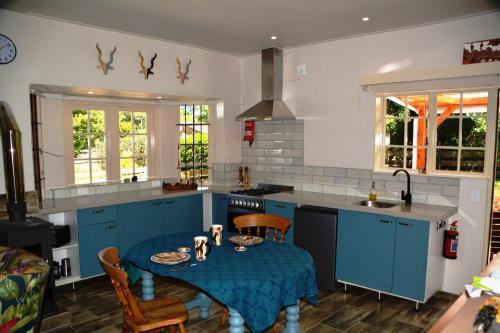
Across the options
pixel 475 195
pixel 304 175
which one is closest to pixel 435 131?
pixel 475 195

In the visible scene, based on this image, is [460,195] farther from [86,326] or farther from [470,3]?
[86,326]

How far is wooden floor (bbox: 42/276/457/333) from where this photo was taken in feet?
10.6

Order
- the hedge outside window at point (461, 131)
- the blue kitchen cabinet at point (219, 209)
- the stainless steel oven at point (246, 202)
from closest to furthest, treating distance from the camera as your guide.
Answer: the hedge outside window at point (461, 131) → the stainless steel oven at point (246, 202) → the blue kitchen cabinet at point (219, 209)

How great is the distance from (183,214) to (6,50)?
2590mm

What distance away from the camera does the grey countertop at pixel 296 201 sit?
3.60m

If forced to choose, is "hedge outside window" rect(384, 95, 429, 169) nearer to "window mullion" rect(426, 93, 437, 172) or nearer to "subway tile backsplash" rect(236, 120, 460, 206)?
"window mullion" rect(426, 93, 437, 172)

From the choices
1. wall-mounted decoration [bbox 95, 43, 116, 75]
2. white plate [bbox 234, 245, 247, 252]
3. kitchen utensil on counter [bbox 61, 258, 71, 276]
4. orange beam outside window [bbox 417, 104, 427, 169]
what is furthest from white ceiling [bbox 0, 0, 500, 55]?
kitchen utensil on counter [bbox 61, 258, 71, 276]

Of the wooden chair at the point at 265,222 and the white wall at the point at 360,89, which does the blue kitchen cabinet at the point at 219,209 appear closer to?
the white wall at the point at 360,89

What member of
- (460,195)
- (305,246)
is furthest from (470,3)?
(305,246)

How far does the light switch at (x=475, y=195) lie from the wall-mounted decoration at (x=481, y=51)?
1.22 metres

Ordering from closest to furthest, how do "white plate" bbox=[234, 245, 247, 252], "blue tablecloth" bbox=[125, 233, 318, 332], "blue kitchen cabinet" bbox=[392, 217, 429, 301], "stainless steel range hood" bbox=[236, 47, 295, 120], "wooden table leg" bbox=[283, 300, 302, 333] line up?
"blue tablecloth" bbox=[125, 233, 318, 332] < "wooden table leg" bbox=[283, 300, 302, 333] < "white plate" bbox=[234, 245, 247, 252] < "blue kitchen cabinet" bbox=[392, 217, 429, 301] < "stainless steel range hood" bbox=[236, 47, 295, 120]

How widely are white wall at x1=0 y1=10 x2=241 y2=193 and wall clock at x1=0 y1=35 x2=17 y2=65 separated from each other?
4 centimetres

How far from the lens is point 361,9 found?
346 cm

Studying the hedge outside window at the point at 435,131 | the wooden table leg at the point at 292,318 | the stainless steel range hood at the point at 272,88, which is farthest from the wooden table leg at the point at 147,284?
the hedge outside window at the point at 435,131
